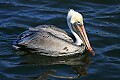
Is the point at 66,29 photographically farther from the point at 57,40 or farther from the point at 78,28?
the point at 57,40

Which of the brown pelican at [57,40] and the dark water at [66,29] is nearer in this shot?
the dark water at [66,29]

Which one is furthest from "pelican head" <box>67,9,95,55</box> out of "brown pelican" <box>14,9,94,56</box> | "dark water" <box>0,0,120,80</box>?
"dark water" <box>0,0,120,80</box>

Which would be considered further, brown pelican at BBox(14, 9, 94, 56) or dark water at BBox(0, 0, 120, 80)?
brown pelican at BBox(14, 9, 94, 56)

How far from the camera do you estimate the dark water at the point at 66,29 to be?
1043 centimetres

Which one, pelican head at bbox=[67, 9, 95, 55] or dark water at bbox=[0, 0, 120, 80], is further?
pelican head at bbox=[67, 9, 95, 55]

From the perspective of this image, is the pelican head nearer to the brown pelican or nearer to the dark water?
the brown pelican

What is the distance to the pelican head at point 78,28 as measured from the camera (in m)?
11.2

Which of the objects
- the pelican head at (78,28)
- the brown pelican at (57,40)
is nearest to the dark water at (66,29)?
the brown pelican at (57,40)

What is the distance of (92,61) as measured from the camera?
36.2ft

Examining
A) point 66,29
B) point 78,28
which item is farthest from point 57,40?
point 66,29

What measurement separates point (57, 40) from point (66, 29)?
176 centimetres

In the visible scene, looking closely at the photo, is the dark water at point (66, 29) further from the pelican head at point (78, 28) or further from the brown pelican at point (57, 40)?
the pelican head at point (78, 28)

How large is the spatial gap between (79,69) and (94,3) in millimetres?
4353

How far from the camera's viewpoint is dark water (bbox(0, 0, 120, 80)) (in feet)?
34.2
